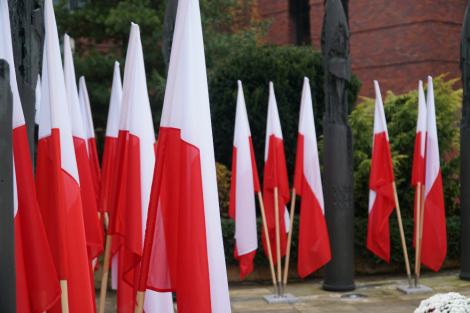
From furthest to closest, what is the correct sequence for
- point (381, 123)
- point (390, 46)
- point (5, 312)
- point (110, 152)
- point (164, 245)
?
point (390, 46) < point (381, 123) < point (110, 152) < point (164, 245) < point (5, 312)

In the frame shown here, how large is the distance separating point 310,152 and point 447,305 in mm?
3899

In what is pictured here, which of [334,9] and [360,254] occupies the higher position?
[334,9]

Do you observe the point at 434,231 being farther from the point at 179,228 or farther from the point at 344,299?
the point at 179,228

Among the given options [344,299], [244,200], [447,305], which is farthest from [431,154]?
[447,305]

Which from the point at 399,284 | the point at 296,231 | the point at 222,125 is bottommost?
the point at 399,284

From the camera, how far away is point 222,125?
11.4 metres

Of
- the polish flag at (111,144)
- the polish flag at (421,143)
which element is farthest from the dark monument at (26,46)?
the polish flag at (421,143)

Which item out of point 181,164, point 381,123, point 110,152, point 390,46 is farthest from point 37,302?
point 390,46

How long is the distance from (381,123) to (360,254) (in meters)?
2.66

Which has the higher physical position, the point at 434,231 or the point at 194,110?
the point at 194,110

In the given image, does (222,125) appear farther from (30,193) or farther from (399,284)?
(30,193)

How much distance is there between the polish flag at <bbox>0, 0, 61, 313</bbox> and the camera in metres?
2.90

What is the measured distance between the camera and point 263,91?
11281 millimetres

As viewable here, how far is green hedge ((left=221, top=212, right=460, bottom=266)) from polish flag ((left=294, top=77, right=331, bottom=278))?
1.63 meters
